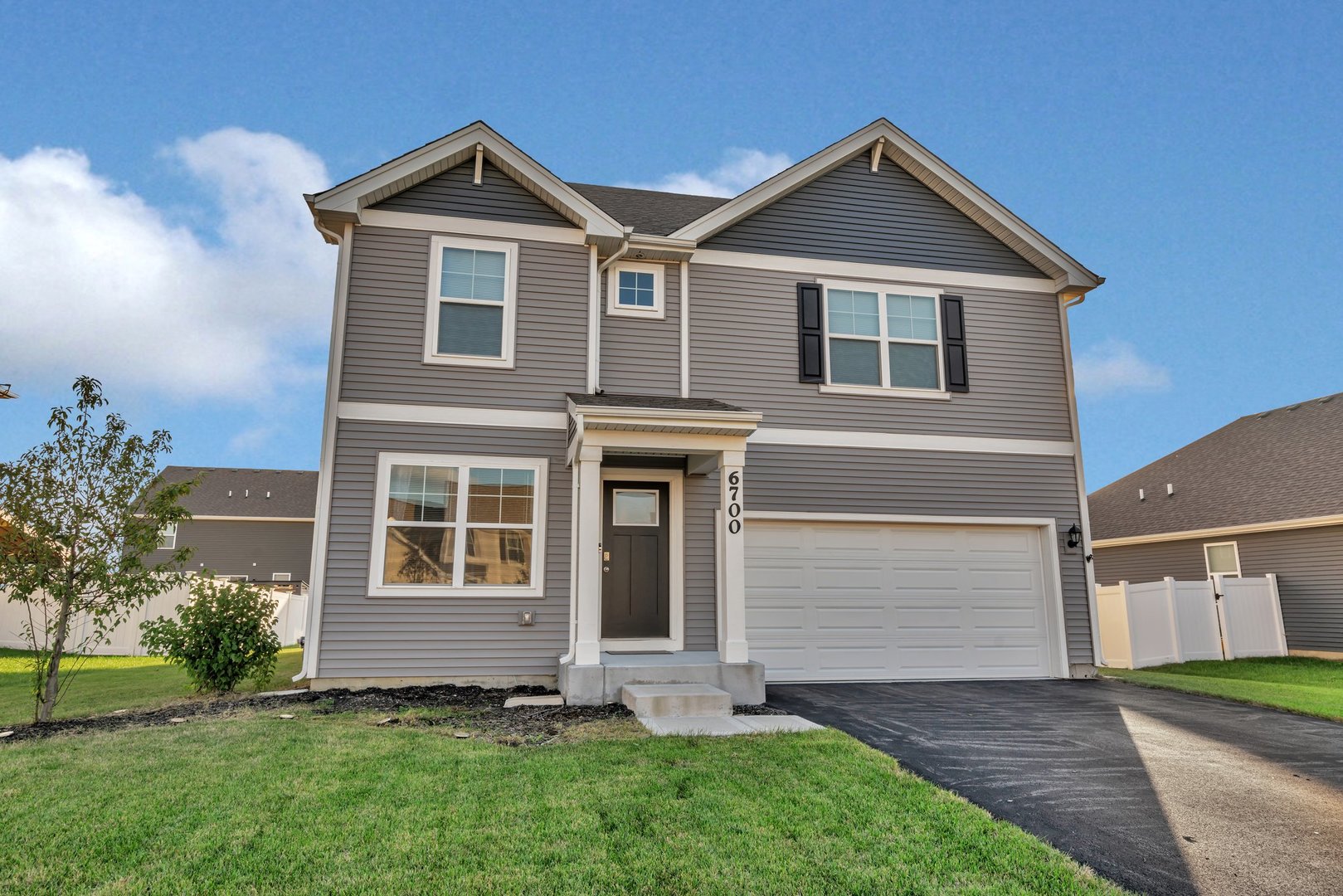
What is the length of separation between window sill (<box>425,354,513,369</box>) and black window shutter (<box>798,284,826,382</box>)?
12.6ft

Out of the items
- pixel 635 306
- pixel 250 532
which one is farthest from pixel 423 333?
pixel 250 532

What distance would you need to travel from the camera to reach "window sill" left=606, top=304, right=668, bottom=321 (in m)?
9.49

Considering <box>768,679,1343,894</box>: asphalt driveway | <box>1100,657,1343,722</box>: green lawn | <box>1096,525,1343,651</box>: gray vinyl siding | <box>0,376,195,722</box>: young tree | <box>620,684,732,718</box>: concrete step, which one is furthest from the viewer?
<box>1096,525,1343,651</box>: gray vinyl siding

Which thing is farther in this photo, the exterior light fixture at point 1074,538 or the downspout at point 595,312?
the exterior light fixture at point 1074,538

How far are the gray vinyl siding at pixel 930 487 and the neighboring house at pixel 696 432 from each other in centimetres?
4

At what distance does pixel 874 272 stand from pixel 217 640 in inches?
372

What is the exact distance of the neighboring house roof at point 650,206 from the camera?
10.0 meters

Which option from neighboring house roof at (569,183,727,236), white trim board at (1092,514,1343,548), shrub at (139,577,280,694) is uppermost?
neighboring house roof at (569,183,727,236)

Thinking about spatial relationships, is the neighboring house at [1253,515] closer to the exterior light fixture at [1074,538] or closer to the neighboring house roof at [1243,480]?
the neighboring house roof at [1243,480]

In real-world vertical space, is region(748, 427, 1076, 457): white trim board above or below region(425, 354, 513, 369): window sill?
below

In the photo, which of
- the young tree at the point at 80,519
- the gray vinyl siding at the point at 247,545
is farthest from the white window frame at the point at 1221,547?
the gray vinyl siding at the point at 247,545

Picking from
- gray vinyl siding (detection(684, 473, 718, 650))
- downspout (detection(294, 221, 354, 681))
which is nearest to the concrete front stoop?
gray vinyl siding (detection(684, 473, 718, 650))

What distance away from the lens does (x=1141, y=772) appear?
508 cm

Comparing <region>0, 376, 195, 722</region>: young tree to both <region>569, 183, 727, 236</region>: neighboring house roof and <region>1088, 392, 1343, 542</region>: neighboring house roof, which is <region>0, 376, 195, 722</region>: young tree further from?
<region>1088, 392, 1343, 542</region>: neighboring house roof
